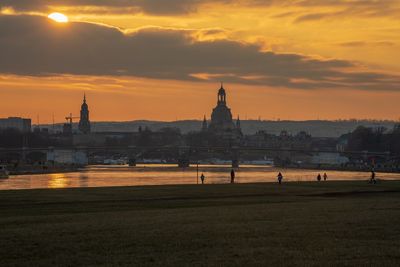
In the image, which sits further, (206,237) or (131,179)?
(131,179)

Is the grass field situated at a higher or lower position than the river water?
higher

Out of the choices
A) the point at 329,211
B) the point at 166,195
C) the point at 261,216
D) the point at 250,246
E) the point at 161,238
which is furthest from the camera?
the point at 166,195

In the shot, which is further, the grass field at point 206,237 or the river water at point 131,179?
the river water at point 131,179

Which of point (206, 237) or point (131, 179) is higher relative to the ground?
point (206, 237)

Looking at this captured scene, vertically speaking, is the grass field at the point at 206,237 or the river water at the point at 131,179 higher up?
the grass field at the point at 206,237

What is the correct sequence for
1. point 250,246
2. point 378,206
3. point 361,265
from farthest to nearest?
point 378,206 → point 250,246 → point 361,265

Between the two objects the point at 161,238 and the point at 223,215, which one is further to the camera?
the point at 223,215

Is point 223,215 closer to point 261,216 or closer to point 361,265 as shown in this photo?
point 261,216

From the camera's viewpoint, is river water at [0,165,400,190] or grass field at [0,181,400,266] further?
river water at [0,165,400,190]

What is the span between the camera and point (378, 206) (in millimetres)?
31062

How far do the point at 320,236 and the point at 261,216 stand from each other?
19.2 ft

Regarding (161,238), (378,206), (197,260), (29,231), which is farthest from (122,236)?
(378,206)

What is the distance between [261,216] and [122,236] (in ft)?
21.9

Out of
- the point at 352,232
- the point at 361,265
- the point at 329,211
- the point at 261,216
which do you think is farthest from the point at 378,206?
the point at 361,265
